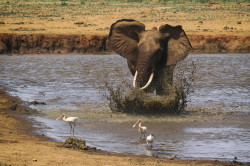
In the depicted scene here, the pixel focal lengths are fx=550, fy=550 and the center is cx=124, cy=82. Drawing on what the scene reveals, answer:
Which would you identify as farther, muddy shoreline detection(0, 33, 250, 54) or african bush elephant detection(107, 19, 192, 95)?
muddy shoreline detection(0, 33, 250, 54)

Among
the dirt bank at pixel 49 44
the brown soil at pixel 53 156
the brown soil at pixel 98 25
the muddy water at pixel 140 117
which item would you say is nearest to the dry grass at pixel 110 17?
the brown soil at pixel 98 25

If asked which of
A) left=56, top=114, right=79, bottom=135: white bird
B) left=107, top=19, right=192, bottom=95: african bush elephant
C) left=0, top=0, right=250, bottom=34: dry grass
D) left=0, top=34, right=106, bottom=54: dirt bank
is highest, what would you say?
left=107, top=19, right=192, bottom=95: african bush elephant

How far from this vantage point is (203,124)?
13.7 m

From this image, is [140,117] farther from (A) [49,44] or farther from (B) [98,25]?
(B) [98,25]

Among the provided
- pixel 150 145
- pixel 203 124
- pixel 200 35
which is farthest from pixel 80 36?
pixel 150 145

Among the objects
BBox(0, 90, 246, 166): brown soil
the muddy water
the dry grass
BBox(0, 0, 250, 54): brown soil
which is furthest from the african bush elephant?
the dry grass

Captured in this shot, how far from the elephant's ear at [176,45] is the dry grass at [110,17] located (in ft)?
75.2

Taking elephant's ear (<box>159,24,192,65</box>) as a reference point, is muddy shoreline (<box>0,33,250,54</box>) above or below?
below

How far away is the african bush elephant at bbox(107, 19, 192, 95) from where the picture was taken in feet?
46.4

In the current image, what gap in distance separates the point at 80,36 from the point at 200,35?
7.91 m

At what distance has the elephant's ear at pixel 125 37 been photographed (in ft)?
50.0

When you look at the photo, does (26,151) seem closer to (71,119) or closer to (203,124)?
(71,119)

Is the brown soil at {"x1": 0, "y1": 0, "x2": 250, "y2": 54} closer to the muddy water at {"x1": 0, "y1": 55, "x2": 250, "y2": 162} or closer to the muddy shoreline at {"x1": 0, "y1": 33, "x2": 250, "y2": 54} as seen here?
the muddy shoreline at {"x1": 0, "y1": 33, "x2": 250, "y2": 54}

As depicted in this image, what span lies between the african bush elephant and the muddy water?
2.69ft
